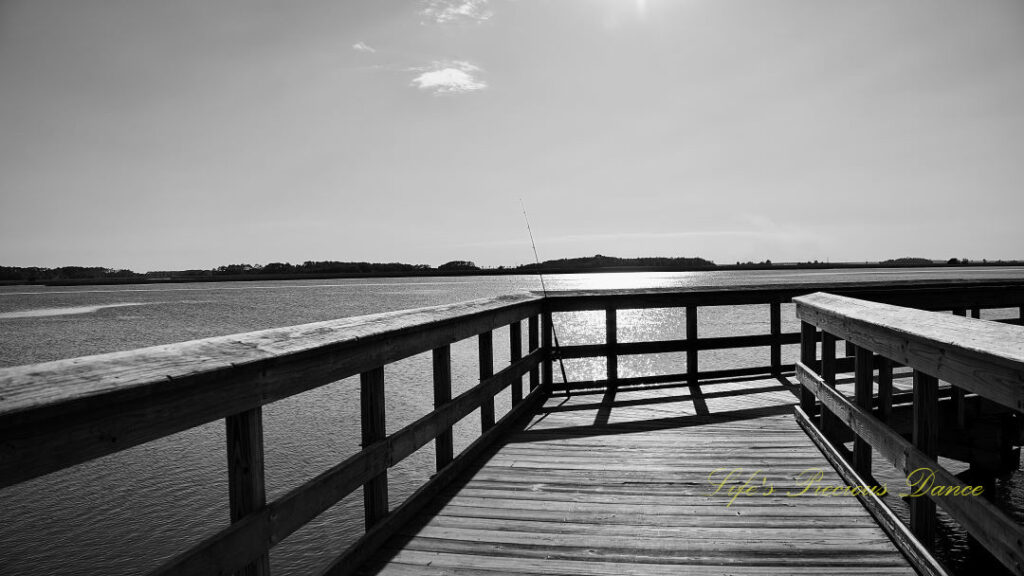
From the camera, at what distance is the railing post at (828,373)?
4.04m

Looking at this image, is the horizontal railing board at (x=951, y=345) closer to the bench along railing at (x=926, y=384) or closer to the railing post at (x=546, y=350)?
the bench along railing at (x=926, y=384)

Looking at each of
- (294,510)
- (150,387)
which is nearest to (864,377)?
(294,510)

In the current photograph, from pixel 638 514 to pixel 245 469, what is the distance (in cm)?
216

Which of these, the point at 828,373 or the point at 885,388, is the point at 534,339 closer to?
the point at 828,373

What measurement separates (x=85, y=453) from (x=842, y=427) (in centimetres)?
476

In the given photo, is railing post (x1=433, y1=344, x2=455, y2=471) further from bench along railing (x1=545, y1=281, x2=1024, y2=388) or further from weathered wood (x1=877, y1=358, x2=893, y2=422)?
bench along railing (x1=545, y1=281, x2=1024, y2=388)

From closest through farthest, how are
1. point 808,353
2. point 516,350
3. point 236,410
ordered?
point 236,410 → point 808,353 → point 516,350

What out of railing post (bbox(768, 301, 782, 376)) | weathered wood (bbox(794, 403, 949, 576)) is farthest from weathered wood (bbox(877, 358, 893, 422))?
railing post (bbox(768, 301, 782, 376))

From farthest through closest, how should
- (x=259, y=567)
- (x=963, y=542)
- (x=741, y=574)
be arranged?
(x=963, y=542) → (x=741, y=574) → (x=259, y=567)

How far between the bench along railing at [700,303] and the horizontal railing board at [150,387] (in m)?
4.33

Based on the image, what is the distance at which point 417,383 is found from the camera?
16078mm

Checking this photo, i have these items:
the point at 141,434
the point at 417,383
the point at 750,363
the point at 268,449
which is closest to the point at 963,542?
the point at 141,434

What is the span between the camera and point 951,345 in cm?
207

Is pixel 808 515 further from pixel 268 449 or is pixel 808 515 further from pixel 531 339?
pixel 268 449
